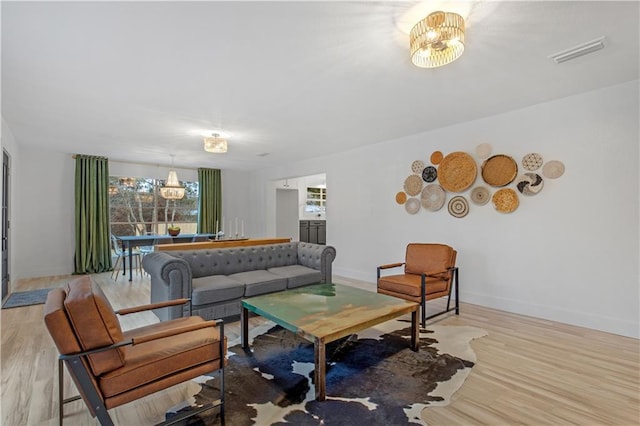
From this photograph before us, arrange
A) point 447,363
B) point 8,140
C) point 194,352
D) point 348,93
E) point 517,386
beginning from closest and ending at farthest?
point 194,352 < point 517,386 < point 447,363 < point 348,93 < point 8,140

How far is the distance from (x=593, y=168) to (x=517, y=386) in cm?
252

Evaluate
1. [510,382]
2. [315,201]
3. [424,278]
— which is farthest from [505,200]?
[315,201]

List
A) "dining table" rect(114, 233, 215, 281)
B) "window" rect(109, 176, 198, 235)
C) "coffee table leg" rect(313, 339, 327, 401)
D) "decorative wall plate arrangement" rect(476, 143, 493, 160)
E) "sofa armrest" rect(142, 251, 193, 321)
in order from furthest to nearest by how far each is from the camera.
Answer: "window" rect(109, 176, 198, 235) → "dining table" rect(114, 233, 215, 281) → "decorative wall plate arrangement" rect(476, 143, 493, 160) → "sofa armrest" rect(142, 251, 193, 321) → "coffee table leg" rect(313, 339, 327, 401)

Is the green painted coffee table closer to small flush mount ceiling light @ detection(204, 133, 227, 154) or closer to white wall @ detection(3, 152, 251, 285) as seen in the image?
small flush mount ceiling light @ detection(204, 133, 227, 154)

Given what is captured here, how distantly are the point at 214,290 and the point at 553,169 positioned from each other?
4.03m

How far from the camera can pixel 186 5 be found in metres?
1.83

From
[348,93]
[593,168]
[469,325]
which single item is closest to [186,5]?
[348,93]

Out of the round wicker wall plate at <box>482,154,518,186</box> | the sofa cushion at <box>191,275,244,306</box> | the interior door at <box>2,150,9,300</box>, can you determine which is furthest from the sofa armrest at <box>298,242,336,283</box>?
the interior door at <box>2,150,9,300</box>

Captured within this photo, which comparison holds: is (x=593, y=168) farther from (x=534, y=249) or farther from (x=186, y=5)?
(x=186, y=5)

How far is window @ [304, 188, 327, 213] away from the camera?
1072 cm

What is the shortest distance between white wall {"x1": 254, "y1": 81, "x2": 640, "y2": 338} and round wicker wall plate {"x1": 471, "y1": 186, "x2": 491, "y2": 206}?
0.07m

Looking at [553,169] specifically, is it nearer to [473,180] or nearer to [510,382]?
[473,180]

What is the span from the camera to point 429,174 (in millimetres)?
4613

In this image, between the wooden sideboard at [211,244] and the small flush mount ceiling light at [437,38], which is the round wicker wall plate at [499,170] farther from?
the wooden sideboard at [211,244]
